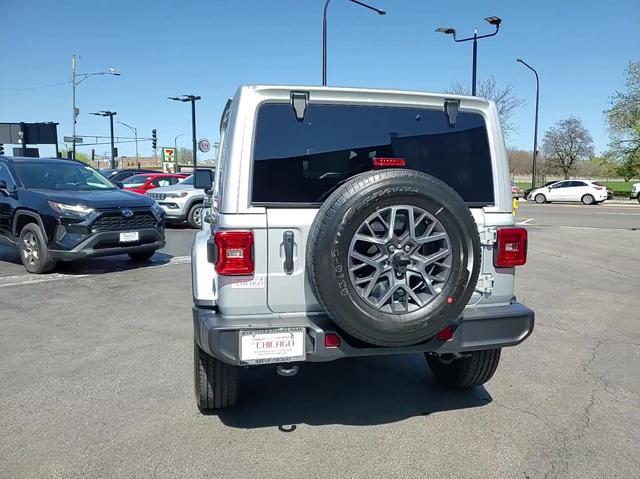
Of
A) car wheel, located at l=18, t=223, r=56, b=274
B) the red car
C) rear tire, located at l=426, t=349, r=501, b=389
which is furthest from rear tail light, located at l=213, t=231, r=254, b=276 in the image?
the red car

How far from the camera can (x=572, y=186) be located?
31.9 metres

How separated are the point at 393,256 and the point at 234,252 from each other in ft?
2.81

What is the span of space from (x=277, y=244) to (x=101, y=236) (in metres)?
5.38

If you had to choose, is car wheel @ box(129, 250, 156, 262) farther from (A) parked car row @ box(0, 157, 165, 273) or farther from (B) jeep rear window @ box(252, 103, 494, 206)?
(B) jeep rear window @ box(252, 103, 494, 206)

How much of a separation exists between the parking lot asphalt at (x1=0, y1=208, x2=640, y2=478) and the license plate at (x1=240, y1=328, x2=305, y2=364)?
0.57 meters

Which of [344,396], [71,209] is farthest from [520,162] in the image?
[344,396]

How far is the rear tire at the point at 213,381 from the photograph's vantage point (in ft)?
10.4

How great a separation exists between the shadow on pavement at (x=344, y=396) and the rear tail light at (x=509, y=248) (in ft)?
3.52

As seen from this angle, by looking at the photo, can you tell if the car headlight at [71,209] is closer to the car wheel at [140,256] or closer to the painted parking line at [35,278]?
the painted parking line at [35,278]

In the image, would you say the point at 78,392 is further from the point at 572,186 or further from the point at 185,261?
the point at 572,186

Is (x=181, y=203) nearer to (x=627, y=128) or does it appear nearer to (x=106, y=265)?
(x=106, y=265)

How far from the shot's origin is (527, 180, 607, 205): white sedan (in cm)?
3103

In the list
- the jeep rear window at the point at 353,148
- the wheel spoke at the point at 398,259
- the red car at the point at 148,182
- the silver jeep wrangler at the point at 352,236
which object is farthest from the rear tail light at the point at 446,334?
the red car at the point at 148,182

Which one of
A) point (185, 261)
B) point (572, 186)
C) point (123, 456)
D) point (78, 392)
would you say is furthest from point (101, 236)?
point (572, 186)
